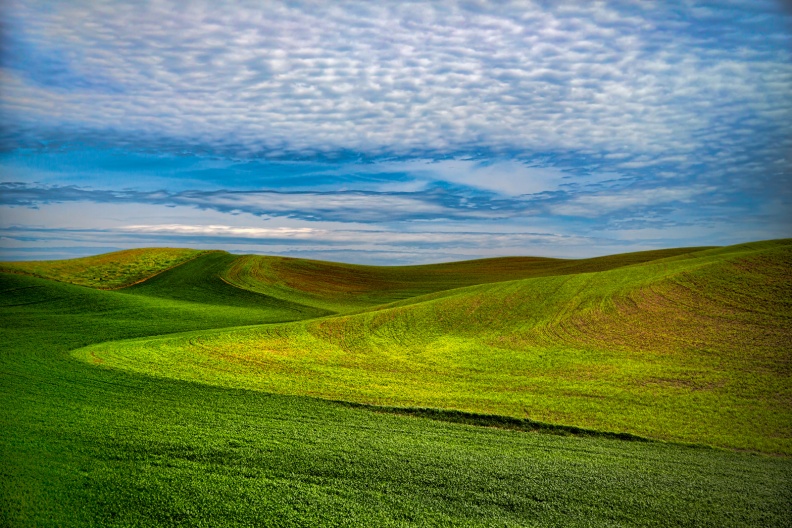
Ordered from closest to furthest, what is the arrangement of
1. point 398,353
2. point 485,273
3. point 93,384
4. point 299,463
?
point 299,463, point 93,384, point 398,353, point 485,273

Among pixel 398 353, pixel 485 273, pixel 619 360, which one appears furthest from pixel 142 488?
pixel 485 273

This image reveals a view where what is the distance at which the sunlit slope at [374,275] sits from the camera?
5756cm

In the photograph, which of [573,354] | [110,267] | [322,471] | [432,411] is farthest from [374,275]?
[322,471]

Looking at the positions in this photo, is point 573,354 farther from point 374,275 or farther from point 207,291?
point 374,275

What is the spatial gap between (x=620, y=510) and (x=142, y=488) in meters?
9.30

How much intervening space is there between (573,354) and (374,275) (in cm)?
4885

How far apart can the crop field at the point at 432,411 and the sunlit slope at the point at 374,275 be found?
18.9m

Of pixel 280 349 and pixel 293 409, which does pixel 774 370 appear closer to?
pixel 293 409

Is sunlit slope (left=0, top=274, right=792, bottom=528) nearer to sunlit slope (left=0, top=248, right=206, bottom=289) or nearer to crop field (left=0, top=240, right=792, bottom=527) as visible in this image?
crop field (left=0, top=240, right=792, bottom=527)

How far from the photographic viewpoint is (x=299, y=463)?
11.6 meters

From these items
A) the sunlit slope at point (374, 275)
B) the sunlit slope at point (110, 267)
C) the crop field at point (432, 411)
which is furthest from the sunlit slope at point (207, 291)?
the crop field at point (432, 411)

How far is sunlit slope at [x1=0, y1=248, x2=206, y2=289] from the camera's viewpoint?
185ft

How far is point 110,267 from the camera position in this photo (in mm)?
64188

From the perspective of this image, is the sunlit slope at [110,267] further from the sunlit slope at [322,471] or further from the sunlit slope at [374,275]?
the sunlit slope at [322,471]
